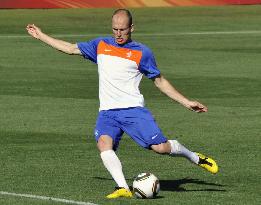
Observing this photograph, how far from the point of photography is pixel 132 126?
12.2 m

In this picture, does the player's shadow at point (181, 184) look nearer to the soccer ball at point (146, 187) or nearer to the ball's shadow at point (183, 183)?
the ball's shadow at point (183, 183)

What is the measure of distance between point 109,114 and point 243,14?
36382 millimetres

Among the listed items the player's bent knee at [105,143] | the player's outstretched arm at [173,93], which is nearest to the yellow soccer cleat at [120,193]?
the player's bent knee at [105,143]

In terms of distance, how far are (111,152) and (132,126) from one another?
446mm

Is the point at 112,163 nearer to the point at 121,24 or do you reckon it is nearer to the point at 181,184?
the point at 181,184

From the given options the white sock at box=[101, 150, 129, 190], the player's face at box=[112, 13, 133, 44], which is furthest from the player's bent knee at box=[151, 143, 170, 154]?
the player's face at box=[112, 13, 133, 44]

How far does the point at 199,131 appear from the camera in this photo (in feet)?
58.9

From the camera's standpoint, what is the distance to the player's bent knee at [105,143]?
11992 mm

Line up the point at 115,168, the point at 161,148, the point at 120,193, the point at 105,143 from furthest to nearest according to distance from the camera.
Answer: the point at 161,148 → the point at 105,143 → the point at 115,168 → the point at 120,193

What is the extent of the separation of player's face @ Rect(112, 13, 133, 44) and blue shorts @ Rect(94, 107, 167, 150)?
2.80ft

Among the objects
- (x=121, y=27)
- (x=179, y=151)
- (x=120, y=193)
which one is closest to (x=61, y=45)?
(x=121, y=27)

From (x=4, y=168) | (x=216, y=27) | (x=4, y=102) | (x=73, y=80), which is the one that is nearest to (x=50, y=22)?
(x=216, y=27)

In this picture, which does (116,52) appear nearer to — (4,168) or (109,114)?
(109,114)

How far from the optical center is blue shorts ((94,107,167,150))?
39.6ft
